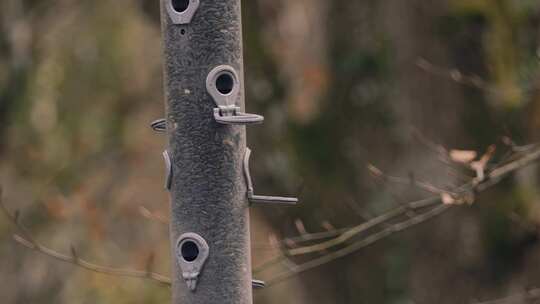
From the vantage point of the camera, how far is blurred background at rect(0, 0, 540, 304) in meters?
7.38

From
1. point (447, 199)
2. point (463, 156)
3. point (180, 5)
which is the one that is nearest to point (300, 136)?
point (463, 156)

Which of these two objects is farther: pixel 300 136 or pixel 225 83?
pixel 300 136

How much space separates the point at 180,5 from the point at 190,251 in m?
0.71

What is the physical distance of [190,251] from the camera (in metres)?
3.61

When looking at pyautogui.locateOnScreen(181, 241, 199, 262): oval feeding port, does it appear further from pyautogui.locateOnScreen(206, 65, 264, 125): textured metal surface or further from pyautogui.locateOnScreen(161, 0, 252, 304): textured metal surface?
pyautogui.locateOnScreen(206, 65, 264, 125): textured metal surface

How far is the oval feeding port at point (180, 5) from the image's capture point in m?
3.65

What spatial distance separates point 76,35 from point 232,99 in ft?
18.0

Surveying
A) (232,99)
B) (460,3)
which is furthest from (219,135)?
(460,3)

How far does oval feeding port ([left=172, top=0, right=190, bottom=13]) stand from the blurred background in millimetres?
2636

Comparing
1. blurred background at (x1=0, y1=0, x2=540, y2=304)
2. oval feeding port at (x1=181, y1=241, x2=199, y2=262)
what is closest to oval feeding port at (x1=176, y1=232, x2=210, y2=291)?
oval feeding port at (x1=181, y1=241, x2=199, y2=262)

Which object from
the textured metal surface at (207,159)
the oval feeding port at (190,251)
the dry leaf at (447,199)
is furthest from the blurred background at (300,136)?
the oval feeding port at (190,251)

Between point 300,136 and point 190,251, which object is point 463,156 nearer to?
point 190,251

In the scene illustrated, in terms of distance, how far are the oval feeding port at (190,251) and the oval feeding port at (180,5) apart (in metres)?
0.67

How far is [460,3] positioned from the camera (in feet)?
22.3
